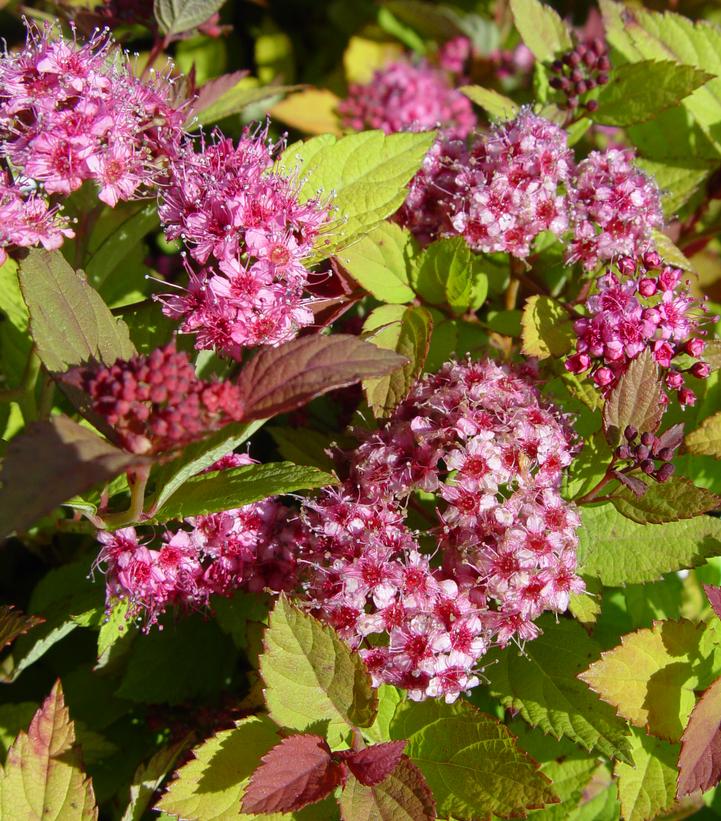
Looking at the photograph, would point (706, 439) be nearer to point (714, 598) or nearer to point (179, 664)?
point (714, 598)

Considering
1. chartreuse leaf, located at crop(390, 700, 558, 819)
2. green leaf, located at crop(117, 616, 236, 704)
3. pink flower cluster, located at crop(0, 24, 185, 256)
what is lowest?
green leaf, located at crop(117, 616, 236, 704)

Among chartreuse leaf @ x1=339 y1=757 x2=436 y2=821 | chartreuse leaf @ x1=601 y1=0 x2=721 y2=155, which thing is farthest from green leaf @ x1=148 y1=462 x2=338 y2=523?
chartreuse leaf @ x1=601 y1=0 x2=721 y2=155

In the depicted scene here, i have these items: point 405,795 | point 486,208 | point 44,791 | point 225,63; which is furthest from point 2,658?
point 225,63

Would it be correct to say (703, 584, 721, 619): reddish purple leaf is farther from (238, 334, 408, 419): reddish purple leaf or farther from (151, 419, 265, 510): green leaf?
(151, 419, 265, 510): green leaf

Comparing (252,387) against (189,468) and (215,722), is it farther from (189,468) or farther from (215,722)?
A: (215,722)

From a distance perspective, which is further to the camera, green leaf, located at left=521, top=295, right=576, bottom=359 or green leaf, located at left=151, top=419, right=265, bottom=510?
green leaf, located at left=521, top=295, right=576, bottom=359

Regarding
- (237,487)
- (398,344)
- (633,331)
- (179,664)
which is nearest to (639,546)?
(633,331)
